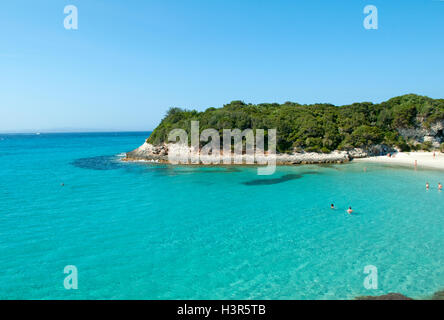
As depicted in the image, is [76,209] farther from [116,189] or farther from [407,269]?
[407,269]

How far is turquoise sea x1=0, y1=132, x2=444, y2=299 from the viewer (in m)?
11.7

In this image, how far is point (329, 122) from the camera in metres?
57.5

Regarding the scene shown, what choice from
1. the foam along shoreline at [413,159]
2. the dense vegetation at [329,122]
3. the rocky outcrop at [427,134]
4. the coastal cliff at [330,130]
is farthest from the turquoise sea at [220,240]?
the rocky outcrop at [427,134]

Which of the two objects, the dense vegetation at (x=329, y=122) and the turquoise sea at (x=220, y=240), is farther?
the dense vegetation at (x=329, y=122)

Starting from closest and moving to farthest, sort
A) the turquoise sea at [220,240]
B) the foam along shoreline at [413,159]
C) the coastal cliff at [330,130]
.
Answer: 1. the turquoise sea at [220,240]
2. the foam along shoreline at [413,159]
3. the coastal cliff at [330,130]

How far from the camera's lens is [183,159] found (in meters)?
51.5

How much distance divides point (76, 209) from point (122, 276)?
1312 cm

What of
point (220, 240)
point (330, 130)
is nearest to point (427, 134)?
point (330, 130)

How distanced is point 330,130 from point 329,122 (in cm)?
408

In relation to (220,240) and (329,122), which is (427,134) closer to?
(329,122)

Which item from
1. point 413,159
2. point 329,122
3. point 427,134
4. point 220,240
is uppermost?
point 329,122

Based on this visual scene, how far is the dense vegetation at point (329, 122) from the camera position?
52.7 meters

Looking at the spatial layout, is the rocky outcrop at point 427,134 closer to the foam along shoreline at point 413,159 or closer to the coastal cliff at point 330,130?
the coastal cliff at point 330,130

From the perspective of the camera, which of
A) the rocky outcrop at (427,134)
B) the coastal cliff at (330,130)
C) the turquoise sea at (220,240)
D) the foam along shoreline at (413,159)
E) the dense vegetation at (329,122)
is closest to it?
the turquoise sea at (220,240)
